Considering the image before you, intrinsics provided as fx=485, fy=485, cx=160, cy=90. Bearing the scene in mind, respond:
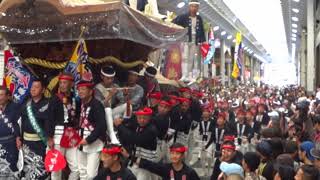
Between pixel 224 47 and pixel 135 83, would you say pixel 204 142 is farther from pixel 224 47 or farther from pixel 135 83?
pixel 224 47

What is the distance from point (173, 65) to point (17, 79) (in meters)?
5.33

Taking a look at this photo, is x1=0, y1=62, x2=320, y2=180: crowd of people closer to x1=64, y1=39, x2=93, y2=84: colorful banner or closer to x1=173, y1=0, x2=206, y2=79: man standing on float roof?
x1=64, y1=39, x2=93, y2=84: colorful banner

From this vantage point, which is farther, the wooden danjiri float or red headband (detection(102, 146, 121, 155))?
the wooden danjiri float

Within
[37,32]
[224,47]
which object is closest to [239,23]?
[224,47]

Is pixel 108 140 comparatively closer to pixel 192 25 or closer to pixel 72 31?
pixel 72 31

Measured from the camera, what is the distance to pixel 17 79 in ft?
27.2

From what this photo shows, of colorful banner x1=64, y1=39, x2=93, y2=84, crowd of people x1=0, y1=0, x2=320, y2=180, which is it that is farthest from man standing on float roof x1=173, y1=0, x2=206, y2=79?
colorful banner x1=64, y1=39, x2=93, y2=84

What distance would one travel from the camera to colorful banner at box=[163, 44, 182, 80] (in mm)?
12277

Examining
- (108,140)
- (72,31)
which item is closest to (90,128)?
(108,140)

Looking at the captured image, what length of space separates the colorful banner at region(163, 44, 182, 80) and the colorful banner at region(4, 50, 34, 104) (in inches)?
177

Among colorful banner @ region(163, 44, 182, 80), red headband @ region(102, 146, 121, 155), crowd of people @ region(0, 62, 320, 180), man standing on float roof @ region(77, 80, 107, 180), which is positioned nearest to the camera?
red headband @ region(102, 146, 121, 155)

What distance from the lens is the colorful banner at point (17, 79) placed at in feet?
26.5

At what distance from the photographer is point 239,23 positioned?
44219mm

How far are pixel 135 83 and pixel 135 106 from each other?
0.64m
